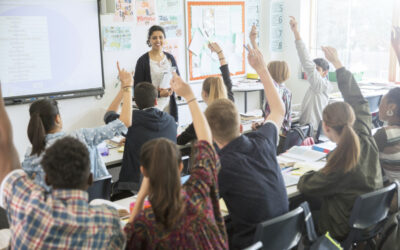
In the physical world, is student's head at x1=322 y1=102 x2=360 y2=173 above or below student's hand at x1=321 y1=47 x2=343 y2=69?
below

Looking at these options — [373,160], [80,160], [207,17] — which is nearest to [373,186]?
[373,160]

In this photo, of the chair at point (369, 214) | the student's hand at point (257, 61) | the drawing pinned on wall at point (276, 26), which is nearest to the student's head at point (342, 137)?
the chair at point (369, 214)

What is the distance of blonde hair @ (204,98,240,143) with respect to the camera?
2035 millimetres

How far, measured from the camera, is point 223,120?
2.04m

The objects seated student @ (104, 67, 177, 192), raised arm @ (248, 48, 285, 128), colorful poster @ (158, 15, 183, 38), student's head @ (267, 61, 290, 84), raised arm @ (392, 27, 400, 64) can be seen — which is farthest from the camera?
colorful poster @ (158, 15, 183, 38)

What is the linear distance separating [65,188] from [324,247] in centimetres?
151

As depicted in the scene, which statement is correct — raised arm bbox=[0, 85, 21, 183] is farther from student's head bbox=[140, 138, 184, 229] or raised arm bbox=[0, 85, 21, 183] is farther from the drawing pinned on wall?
the drawing pinned on wall

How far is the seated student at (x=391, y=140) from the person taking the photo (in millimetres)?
2777

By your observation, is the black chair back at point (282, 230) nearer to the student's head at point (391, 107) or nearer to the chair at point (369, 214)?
the chair at point (369, 214)

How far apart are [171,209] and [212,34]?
539cm

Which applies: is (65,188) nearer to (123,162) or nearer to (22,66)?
(123,162)

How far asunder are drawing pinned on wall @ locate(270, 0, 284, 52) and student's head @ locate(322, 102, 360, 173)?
16.2 ft

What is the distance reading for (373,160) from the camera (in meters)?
2.50

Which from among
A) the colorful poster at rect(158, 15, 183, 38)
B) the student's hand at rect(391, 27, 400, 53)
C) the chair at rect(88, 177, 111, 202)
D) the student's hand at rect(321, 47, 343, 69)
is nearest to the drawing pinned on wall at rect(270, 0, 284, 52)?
the colorful poster at rect(158, 15, 183, 38)
